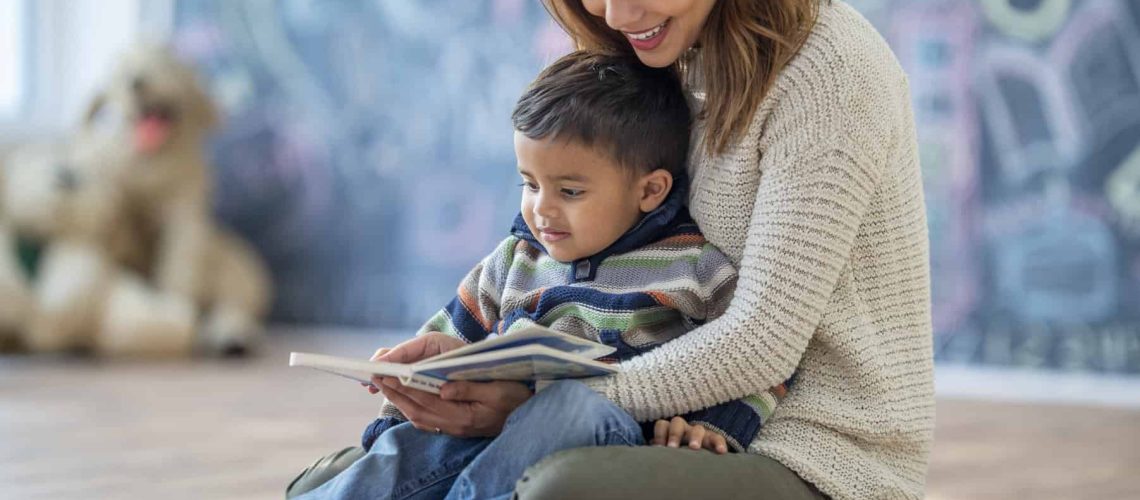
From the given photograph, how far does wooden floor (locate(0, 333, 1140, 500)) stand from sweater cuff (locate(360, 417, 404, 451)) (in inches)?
26.4

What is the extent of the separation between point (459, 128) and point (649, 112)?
2684 mm

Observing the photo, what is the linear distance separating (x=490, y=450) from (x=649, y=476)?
17 cm

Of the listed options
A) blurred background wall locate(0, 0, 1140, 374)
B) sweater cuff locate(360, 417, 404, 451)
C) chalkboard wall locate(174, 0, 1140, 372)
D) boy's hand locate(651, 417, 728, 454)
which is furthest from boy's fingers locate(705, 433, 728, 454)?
chalkboard wall locate(174, 0, 1140, 372)

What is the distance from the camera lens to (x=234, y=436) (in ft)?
8.55

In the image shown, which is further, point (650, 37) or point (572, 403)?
point (650, 37)

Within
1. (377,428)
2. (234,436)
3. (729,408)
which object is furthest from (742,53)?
(234,436)

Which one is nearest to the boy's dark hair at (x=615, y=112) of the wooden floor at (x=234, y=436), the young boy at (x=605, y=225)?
the young boy at (x=605, y=225)

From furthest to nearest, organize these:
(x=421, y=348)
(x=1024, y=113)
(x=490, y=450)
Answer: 1. (x=1024, y=113)
2. (x=421, y=348)
3. (x=490, y=450)

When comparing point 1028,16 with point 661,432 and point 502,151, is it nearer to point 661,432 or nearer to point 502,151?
point 502,151

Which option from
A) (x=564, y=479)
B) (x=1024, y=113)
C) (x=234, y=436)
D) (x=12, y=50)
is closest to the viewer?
(x=564, y=479)

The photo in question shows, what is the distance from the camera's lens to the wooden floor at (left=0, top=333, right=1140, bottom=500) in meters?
2.18

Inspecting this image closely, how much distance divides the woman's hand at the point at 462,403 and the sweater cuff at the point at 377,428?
0.14 metres

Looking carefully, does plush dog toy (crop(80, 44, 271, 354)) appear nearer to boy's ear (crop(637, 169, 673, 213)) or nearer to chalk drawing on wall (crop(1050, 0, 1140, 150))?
chalk drawing on wall (crop(1050, 0, 1140, 150))

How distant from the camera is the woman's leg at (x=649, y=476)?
111 cm
